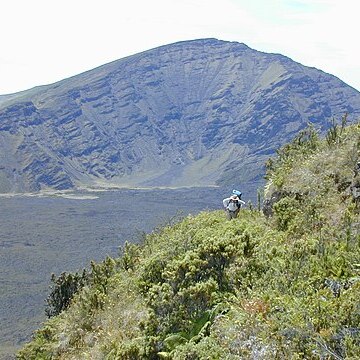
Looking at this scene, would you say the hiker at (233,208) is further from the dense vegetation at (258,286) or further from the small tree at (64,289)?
the small tree at (64,289)

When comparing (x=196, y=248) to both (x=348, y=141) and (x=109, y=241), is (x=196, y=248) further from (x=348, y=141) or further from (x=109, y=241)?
(x=109, y=241)

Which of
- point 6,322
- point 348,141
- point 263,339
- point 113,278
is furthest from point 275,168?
point 6,322

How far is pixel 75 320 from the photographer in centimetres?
1270

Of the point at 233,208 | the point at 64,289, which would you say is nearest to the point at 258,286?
the point at 233,208

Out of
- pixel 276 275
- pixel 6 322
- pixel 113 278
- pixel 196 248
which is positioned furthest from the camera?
pixel 6 322

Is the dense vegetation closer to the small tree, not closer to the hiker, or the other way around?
the hiker

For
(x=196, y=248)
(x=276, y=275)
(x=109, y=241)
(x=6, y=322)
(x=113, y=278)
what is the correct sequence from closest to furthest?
(x=276, y=275) → (x=196, y=248) → (x=113, y=278) → (x=6, y=322) → (x=109, y=241)

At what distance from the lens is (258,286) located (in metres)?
8.42

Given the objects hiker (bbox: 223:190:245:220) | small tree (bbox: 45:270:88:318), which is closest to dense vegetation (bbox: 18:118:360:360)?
hiker (bbox: 223:190:245:220)

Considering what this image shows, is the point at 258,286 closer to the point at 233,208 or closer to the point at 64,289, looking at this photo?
the point at 233,208

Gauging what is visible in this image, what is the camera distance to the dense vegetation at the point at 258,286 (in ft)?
21.9

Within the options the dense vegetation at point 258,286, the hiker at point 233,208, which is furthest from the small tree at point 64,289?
the hiker at point 233,208

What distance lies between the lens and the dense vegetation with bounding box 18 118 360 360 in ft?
21.9

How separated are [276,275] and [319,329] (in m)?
1.82
